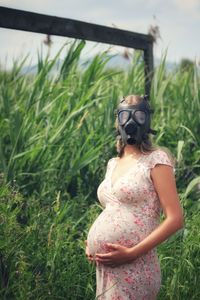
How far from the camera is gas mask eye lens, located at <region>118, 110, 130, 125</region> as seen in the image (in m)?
3.31

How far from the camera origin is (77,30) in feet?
19.4

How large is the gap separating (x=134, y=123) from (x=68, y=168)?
2.24 meters

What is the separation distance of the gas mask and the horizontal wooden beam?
86.3 inches

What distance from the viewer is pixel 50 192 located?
17.1ft

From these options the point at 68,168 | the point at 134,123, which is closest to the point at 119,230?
the point at 134,123

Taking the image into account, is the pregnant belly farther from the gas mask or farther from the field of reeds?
the field of reeds

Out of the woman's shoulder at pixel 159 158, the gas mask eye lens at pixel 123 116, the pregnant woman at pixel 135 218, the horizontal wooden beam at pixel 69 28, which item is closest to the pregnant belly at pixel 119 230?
the pregnant woman at pixel 135 218

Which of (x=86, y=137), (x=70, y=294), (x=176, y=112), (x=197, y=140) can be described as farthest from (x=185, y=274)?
(x=176, y=112)

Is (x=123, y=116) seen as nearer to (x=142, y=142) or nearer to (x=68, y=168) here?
(x=142, y=142)

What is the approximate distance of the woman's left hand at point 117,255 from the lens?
10.2 feet

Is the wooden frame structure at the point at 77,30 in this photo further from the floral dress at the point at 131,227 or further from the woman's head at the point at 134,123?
the floral dress at the point at 131,227

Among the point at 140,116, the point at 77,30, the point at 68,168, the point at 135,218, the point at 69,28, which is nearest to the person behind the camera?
the point at 135,218

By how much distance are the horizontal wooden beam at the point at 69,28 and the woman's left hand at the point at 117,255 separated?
8.49 ft

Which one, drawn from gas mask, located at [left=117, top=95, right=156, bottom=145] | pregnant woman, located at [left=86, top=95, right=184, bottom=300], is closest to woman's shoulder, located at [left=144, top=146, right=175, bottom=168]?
pregnant woman, located at [left=86, top=95, right=184, bottom=300]
